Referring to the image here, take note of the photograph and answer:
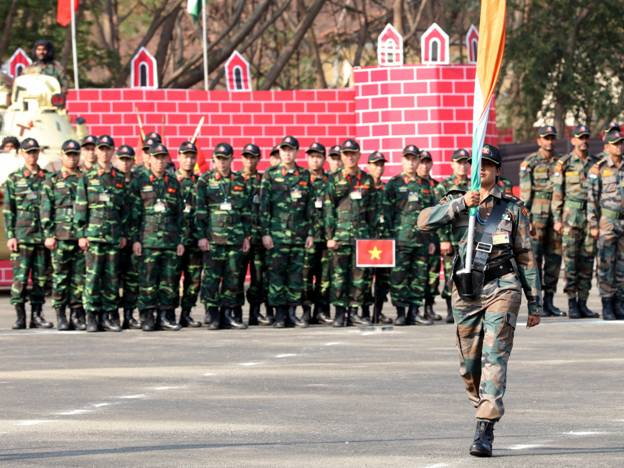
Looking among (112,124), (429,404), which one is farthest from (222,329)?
(112,124)

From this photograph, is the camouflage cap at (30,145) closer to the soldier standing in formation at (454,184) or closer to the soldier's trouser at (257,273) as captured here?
the soldier's trouser at (257,273)

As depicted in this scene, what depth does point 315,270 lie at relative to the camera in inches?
788

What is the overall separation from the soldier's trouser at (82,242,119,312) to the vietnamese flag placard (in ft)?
7.90

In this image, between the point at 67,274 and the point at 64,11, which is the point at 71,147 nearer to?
the point at 67,274

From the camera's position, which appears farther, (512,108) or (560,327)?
(512,108)

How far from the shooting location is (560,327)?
1891 centimetres

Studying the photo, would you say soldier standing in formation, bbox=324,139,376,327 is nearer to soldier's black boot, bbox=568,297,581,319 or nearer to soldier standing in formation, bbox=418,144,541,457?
soldier's black boot, bbox=568,297,581,319

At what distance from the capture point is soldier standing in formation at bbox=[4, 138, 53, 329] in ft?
64.5

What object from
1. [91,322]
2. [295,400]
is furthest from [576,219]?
[295,400]

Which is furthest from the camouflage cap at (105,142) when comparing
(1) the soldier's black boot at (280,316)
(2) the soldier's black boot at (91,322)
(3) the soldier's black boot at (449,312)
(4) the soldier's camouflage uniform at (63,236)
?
(3) the soldier's black boot at (449,312)

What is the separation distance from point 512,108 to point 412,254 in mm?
23944

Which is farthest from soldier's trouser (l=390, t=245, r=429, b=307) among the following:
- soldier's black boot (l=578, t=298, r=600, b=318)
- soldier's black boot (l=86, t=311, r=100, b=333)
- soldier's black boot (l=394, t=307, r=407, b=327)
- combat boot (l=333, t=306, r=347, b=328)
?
soldier's black boot (l=86, t=311, r=100, b=333)

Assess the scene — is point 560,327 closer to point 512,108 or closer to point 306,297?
point 306,297

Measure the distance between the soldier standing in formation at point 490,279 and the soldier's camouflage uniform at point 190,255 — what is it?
8.65 m
